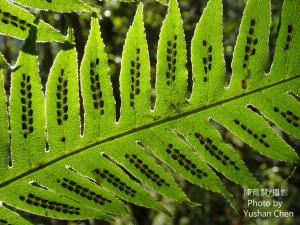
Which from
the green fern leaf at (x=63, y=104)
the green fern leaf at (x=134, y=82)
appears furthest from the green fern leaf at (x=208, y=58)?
the green fern leaf at (x=63, y=104)

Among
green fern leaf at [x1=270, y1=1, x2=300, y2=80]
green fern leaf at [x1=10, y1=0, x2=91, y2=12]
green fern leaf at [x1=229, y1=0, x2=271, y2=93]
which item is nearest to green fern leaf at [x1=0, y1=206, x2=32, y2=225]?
green fern leaf at [x1=10, y1=0, x2=91, y2=12]

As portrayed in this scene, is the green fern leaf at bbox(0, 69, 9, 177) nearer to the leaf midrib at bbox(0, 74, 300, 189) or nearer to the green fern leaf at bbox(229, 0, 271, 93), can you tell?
the leaf midrib at bbox(0, 74, 300, 189)

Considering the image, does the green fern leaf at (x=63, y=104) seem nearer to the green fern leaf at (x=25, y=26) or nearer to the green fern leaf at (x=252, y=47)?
the green fern leaf at (x=25, y=26)

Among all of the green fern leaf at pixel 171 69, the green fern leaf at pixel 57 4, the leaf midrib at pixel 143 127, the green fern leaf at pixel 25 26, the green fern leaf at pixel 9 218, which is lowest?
the green fern leaf at pixel 9 218

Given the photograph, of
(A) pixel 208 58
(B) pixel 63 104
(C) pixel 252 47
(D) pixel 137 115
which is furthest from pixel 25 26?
(C) pixel 252 47

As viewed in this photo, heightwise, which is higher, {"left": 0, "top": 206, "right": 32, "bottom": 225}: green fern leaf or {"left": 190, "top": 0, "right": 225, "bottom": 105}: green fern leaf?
{"left": 190, "top": 0, "right": 225, "bottom": 105}: green fern leaf

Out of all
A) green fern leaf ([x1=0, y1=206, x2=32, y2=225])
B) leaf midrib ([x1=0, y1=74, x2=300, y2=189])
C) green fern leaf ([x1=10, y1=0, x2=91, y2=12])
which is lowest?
green fern leaf ([x1=0, y1=206, x2=32, y2=225])

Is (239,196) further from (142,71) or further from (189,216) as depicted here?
(142,71)

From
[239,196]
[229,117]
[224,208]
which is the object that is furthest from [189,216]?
[229,117]
